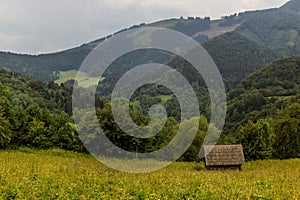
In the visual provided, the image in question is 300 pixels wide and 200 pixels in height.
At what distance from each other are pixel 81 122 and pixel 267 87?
131 metres

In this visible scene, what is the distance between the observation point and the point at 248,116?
126m

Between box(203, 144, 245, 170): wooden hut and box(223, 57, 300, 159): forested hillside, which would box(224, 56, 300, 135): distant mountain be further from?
box(203, 144, 245, 170): wooden hut

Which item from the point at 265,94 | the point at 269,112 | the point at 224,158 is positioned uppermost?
the point at 224,158

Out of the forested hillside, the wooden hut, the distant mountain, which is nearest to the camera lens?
the wooden hut

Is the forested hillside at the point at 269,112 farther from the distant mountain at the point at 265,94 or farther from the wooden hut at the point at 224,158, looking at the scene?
the wooden hut at the point at 224,158

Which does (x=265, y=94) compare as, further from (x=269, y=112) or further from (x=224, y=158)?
(x=224, y=158)

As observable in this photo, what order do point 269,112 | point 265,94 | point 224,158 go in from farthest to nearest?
point 265,94 < point 269,112 < point 224,158

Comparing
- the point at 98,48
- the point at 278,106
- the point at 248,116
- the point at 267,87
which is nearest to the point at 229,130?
the point at 248,116

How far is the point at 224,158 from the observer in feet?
112

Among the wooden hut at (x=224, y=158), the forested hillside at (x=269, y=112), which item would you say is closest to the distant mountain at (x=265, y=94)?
the forested hillside at (x=269, y=112)

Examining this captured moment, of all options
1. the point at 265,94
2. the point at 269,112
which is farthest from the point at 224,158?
the point at 265,94

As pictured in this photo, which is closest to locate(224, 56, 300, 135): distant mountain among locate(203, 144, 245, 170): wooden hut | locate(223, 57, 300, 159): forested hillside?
locate(223, 57, 300, 159): forested hillside

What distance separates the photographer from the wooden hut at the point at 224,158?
33844 mm

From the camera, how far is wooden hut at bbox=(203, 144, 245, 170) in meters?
33.8
